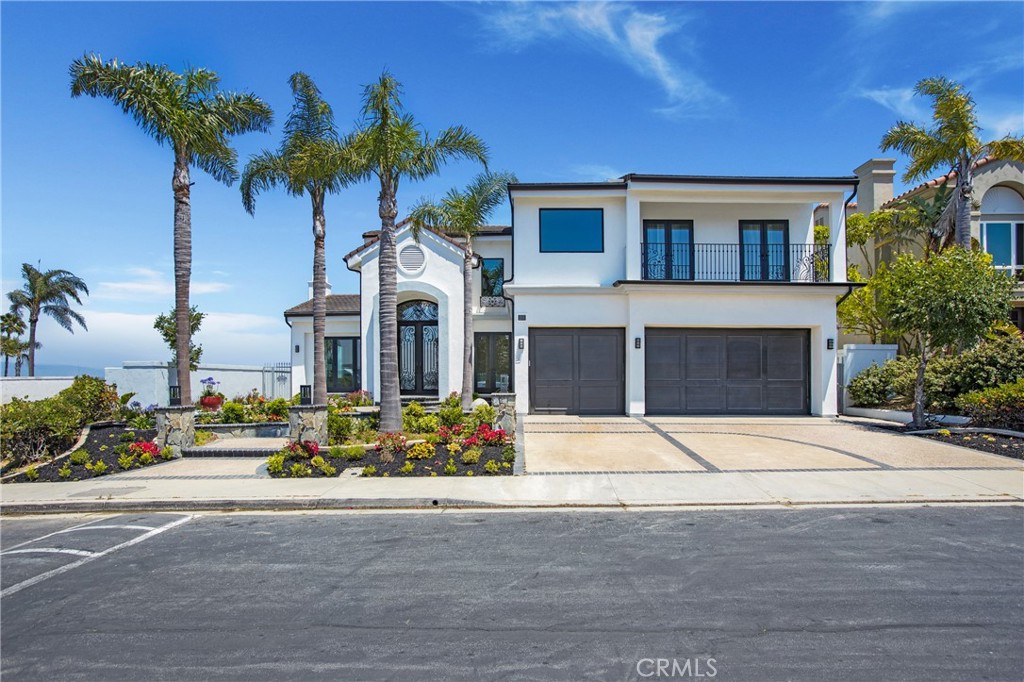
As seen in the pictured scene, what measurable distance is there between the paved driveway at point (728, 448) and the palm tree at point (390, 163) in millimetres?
3534

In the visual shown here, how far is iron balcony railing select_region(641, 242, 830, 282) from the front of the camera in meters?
18.5

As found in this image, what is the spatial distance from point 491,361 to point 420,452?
407 inches

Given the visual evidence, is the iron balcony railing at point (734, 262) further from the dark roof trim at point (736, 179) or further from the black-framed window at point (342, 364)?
the black-framed window at point (342, 364)

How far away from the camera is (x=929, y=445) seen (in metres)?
12.4

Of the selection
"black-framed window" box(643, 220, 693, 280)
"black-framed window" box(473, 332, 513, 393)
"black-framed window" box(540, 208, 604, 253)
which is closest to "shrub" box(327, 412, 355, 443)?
"black-framed window" box(540, 208, 604, 253)

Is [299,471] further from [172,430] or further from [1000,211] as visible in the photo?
[1000,211]

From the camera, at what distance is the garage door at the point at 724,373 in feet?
58.7

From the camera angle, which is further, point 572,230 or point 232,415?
point 572,230

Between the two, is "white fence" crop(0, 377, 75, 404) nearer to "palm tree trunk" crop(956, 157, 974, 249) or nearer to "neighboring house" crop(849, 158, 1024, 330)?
"palm tree trunk" crop(956, 157, 974, 249)

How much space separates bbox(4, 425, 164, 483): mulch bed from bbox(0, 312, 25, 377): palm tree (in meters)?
23.4

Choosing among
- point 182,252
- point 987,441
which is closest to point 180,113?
point 182,252

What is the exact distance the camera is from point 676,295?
17562mm

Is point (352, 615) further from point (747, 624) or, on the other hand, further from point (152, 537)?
point (152, 537)

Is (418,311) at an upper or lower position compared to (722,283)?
lower
